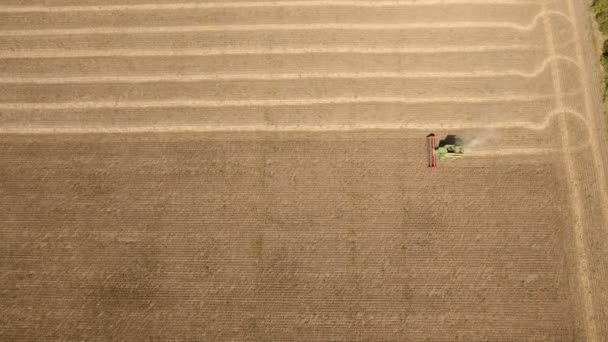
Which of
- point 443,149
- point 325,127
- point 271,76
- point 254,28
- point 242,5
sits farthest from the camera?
point 242,5

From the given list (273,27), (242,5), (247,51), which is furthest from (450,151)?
(242,5)

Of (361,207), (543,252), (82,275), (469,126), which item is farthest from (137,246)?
(543,252)

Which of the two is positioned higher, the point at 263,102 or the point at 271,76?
the point at 271,76

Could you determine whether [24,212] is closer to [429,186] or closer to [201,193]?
[201,193]

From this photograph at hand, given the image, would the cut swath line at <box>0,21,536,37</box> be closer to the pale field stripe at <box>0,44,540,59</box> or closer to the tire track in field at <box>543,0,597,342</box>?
the pale field stripe at <box>0,44,540,59</box>

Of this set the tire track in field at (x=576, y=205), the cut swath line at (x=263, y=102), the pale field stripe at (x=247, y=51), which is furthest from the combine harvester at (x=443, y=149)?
the tire track in field at (x=576, y=205)

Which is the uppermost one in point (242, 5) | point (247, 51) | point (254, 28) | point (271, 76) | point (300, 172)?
point (242, 5)

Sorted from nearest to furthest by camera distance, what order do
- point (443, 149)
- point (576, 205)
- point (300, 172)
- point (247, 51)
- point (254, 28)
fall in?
point (576, 205), point (443, 149), point (300, 172), point (247, 51), point (254, 28)

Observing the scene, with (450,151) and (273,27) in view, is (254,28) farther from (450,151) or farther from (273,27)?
(450,151)
